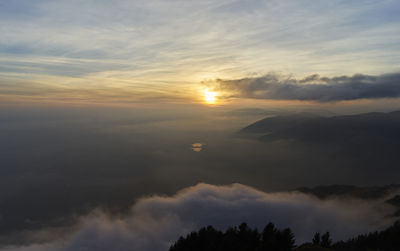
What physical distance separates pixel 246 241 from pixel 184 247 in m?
22.2

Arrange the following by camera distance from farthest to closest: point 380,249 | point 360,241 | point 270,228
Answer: point 360,241 < point 380,249 < point 270,228

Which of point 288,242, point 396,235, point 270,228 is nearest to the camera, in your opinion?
point 288,242

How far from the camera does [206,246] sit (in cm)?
7481

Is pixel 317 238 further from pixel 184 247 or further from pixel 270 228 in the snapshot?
pixel 184 247

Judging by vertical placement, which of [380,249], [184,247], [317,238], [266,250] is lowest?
[380,249]

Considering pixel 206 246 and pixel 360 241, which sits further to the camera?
pixel 360 241

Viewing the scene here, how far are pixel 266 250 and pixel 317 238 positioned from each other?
3036cm

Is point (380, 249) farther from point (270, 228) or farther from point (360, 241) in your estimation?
point (270, 228)

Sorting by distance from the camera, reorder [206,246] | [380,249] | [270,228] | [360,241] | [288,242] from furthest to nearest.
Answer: [360,241] → [380,249] → [206,246] → [270,228] → [288,242]

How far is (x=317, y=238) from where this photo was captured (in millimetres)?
72250

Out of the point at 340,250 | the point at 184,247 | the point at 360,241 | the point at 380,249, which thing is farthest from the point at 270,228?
the point at 360,241

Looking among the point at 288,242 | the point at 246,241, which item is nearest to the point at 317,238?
the point at 246,241

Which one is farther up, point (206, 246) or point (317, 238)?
point (317, 238)

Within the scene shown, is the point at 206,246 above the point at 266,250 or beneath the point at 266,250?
beneath
